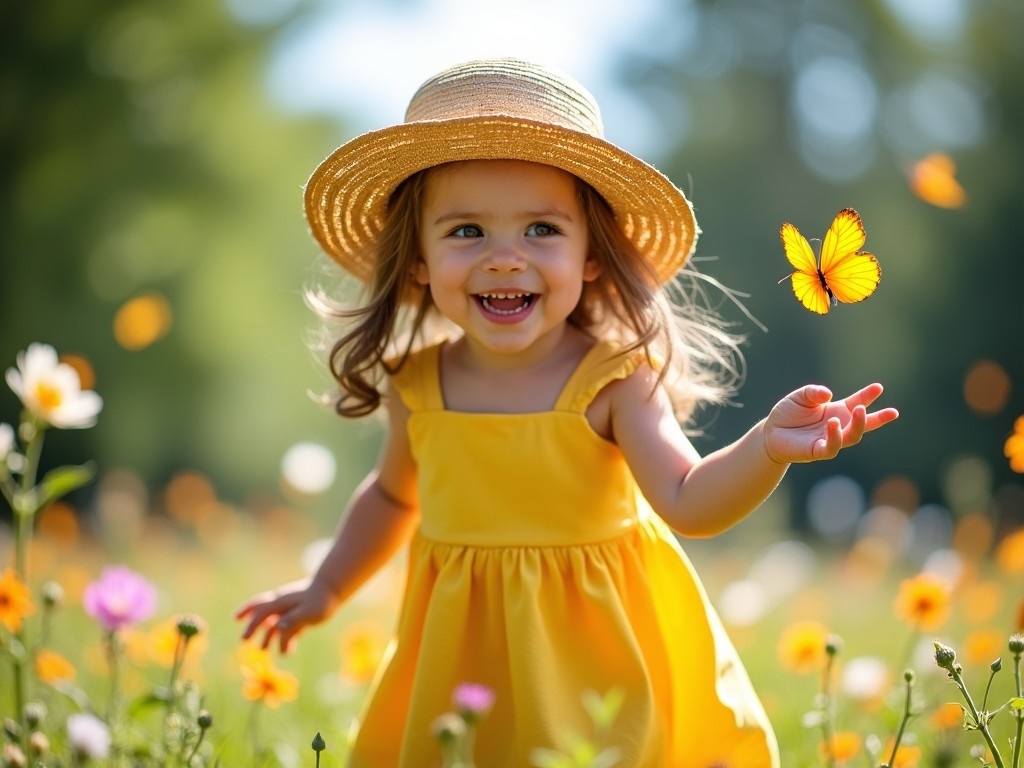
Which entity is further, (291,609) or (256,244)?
(256,244)

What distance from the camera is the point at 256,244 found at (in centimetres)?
877

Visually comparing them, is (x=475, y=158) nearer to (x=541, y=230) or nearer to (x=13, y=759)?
(x=541, y=230)

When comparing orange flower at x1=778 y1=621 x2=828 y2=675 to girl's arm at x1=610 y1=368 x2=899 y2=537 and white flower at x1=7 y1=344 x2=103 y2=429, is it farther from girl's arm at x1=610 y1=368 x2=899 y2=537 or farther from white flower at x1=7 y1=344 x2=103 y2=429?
white flower at x1=7 y1=344 x2=103 y2=429

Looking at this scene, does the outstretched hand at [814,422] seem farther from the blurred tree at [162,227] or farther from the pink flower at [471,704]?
the blurred tree at [162,227]

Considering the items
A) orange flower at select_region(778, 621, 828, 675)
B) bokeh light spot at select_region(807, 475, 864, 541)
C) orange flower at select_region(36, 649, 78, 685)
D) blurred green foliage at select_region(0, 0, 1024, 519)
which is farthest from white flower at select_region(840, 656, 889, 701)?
blurred green foliage at select_region(0, 0, 1024, 519)

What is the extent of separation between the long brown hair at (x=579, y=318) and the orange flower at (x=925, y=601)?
0.53 m

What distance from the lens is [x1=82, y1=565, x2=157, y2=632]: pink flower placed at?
2.06 meters

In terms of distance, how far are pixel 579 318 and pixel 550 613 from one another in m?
0.59

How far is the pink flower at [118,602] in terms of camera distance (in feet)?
6.77

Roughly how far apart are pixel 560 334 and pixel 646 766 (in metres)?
0.80

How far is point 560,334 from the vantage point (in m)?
2.26

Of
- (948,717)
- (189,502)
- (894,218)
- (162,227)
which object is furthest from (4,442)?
(894,218)

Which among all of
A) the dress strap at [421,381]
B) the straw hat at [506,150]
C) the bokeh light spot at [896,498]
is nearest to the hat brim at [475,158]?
the straw hat at [506,150]

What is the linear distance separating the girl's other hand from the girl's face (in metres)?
0.64
